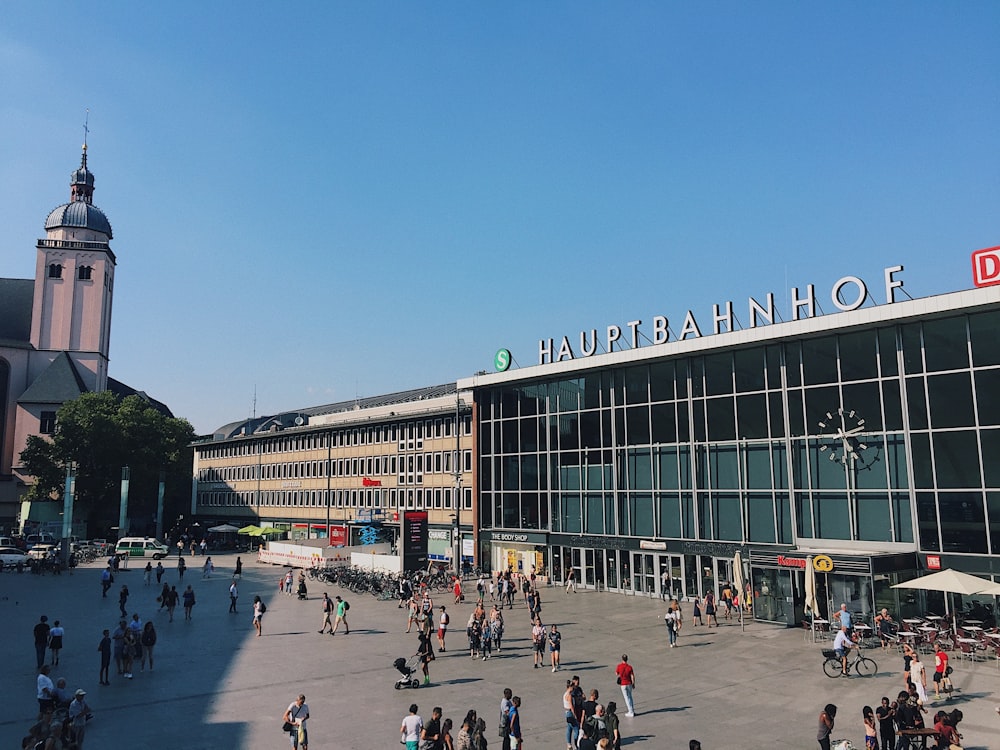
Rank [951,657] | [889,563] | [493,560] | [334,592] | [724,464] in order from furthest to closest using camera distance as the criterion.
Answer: [493,560]
[334,592]
[724,464]
[889,563]
[951,657]

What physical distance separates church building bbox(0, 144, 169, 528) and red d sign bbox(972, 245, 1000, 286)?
10291 cm

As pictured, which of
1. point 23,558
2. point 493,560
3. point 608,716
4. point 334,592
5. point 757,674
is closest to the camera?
point 608,716

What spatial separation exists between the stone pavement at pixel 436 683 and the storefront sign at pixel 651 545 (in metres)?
5.44

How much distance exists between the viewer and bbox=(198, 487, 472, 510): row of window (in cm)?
6462

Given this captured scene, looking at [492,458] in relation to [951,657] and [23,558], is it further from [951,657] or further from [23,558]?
[23,558]

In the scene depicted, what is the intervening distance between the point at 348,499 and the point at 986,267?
195ft

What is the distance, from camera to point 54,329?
107m

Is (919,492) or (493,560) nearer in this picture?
(919,492)

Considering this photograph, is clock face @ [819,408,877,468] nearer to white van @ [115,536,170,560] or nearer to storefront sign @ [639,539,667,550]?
storefront sign @ [639,539,667,550]

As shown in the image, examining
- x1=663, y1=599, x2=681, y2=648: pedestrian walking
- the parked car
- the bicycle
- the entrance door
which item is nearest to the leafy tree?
the parked car

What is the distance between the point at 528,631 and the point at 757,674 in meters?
11.1

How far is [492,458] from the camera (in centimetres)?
5694

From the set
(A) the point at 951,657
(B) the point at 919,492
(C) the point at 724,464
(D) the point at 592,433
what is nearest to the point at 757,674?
(A) the point at 951,657

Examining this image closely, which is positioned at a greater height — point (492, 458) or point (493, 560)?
point (492, 458)
